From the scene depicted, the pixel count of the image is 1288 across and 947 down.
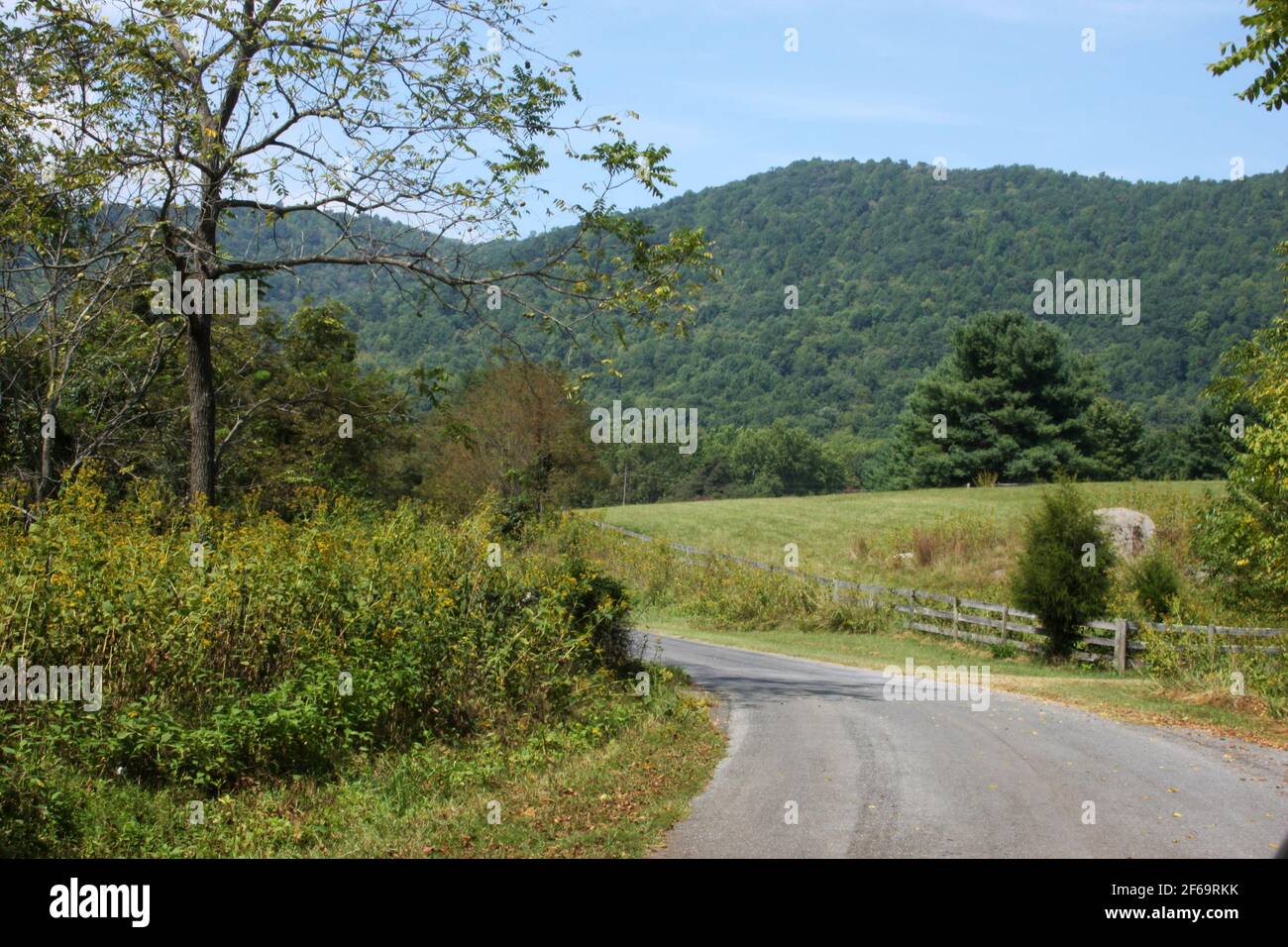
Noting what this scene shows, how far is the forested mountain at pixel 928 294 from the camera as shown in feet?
399

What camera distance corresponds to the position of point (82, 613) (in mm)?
8844

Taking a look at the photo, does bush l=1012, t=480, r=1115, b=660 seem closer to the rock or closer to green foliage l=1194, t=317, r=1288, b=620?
green foliage l=1194, t=317, r=1288, b=620

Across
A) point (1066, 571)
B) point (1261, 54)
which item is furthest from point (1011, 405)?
point (1261, 54)

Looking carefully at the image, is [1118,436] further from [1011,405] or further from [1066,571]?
[1066,571]

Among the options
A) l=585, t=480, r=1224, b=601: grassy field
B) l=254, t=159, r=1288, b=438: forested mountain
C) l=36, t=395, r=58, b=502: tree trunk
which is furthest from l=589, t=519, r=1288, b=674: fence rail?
l=254, t=159, r=1288, b=438: forested mountain

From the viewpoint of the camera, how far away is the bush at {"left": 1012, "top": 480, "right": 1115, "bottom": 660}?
23562 mm

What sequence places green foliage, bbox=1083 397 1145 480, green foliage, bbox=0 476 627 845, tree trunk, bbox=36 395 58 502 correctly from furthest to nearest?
green foliage, bbox=1083 397 1145 480 < tree trunk, bbox=36 395 58 502 < green foliage, bbox=0 476 627 845

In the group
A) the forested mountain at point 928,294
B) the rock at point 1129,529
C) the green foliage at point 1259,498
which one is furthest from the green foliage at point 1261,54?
the forested mountain at point 928,294

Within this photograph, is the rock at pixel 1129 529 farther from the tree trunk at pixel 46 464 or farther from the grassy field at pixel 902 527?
the tree trunk at pixel 46 464

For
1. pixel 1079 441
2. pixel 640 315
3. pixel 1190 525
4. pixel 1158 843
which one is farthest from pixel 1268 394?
pixel 1079 441

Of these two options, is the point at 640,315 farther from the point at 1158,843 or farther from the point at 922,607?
the point at 922,607

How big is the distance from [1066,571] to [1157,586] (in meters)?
2.32

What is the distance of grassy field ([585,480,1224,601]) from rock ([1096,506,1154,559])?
84cm

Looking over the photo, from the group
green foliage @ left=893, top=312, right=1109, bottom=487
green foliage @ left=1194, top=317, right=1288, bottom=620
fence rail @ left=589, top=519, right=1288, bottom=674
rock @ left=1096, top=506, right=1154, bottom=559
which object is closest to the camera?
green foliage @ left=1194, top=317, right=1288, bottom=620
